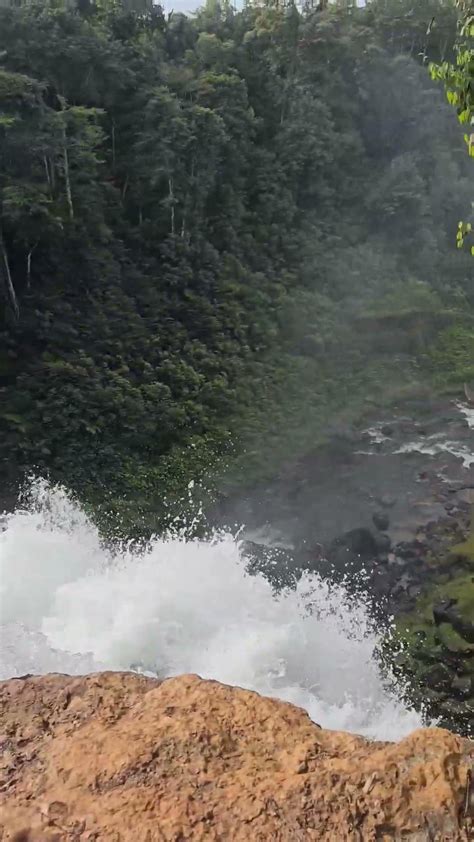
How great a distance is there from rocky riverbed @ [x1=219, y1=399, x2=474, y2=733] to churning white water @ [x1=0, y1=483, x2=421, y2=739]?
681 mm

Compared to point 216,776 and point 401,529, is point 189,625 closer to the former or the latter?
point 216,776

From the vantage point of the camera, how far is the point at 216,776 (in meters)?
3.62

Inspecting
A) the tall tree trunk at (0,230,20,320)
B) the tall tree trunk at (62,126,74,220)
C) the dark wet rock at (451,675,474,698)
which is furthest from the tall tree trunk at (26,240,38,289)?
the dark wet rock at (451,675,474,698)

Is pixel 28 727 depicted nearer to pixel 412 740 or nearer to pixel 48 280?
pixel 412 740

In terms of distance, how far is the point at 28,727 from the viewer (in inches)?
168

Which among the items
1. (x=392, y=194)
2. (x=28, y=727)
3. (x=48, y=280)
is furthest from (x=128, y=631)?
(x=392, y=194)

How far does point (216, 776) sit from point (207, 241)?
19187 mm

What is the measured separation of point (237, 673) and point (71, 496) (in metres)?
6.40

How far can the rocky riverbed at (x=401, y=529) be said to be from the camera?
10.4m

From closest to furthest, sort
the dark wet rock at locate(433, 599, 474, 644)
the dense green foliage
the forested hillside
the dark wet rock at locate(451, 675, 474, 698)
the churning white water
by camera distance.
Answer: the dense green foliage, the churning white water, the dark wet rock at locate(451, 675, 474, 698), the dark wet rock at locate(433, 599, 474, 644), the forested hillside

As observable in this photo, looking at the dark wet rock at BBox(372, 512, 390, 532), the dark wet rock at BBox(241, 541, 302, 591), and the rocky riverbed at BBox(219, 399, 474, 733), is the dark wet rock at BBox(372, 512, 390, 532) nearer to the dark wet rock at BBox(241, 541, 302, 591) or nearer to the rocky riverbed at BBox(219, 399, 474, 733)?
the rocky riverbed at BBox(219, 399, 474, 733)

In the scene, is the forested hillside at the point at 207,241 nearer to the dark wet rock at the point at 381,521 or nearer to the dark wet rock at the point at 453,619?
the dark wet rock at the point at 381,521

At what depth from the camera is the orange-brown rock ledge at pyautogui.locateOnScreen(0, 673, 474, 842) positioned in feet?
10.9

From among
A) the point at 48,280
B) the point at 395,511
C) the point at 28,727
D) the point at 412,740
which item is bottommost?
the point at 395,511
